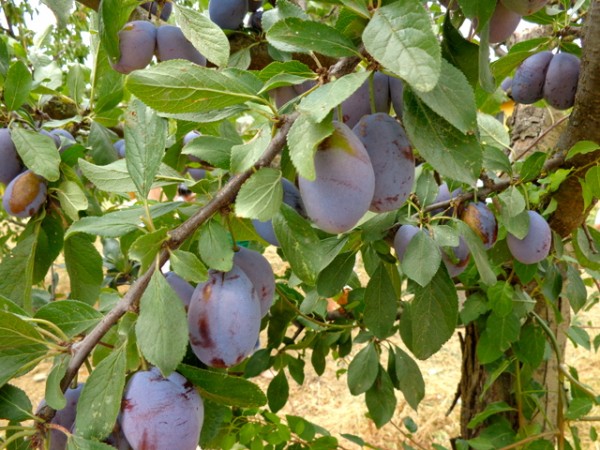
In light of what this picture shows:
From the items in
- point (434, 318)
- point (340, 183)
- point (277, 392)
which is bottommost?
point (277, 392)

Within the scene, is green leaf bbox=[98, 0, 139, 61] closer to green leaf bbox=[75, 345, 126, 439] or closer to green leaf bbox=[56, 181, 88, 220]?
green leaf bbox=[56, 181, 88, 220]

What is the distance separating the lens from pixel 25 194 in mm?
870

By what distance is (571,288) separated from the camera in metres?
1.21

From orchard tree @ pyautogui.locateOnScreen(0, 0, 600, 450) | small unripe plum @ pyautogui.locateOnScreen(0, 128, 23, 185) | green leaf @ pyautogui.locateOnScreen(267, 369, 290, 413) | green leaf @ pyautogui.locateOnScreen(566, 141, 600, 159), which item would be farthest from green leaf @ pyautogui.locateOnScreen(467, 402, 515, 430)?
small unripe plum @ pyautogui.locateOnScreen(0, 128, 23, 185)

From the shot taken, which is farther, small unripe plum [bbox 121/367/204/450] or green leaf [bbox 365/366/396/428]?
green leaf [bbox 365/366/396/428]

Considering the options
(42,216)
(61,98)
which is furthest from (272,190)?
(61,98)

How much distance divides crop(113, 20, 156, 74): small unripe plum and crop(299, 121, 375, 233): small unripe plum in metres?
0.56

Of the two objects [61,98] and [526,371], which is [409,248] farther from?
[61,98]

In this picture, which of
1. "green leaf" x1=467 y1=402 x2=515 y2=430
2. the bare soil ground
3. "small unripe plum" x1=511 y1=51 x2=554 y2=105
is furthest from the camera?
the bare soil ground

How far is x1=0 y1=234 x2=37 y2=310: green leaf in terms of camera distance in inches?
34.6

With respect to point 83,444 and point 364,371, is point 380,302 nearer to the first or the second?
point 364,371

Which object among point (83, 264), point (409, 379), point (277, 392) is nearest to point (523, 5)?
point (83, 264)

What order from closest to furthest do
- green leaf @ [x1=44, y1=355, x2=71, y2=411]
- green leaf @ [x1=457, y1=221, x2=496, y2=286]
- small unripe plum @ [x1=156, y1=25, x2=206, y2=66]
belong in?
green leaf @ [x1=44, y1=355, x2=71, y2=411], green leaf @ [x1=457, y1=221, x2=496, y2=286], small unripe plum @ [x1=156, y1=25, x2=206, y2=66]

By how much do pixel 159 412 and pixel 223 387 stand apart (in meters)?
0.07
